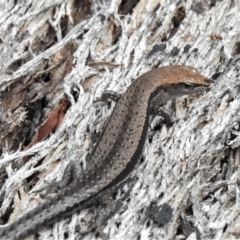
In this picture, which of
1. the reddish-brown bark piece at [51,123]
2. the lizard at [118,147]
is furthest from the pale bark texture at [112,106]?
the lizard at [118,147]

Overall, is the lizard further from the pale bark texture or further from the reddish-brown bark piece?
the reddish-brown bark piece

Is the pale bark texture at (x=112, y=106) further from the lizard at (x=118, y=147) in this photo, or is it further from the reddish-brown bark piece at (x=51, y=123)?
the lizard at (x=118, y=147)

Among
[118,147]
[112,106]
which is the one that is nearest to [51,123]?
[112,106]

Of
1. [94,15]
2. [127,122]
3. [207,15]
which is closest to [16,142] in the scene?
[127,122]

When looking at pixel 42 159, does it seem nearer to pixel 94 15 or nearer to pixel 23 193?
pixel 23 193

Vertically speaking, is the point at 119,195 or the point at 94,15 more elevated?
the point at 94,15

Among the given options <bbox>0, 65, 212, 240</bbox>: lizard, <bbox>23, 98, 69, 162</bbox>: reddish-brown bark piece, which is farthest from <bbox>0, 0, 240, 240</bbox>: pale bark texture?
<bbox>0, 65, 212, 240</bbox>: lizard
